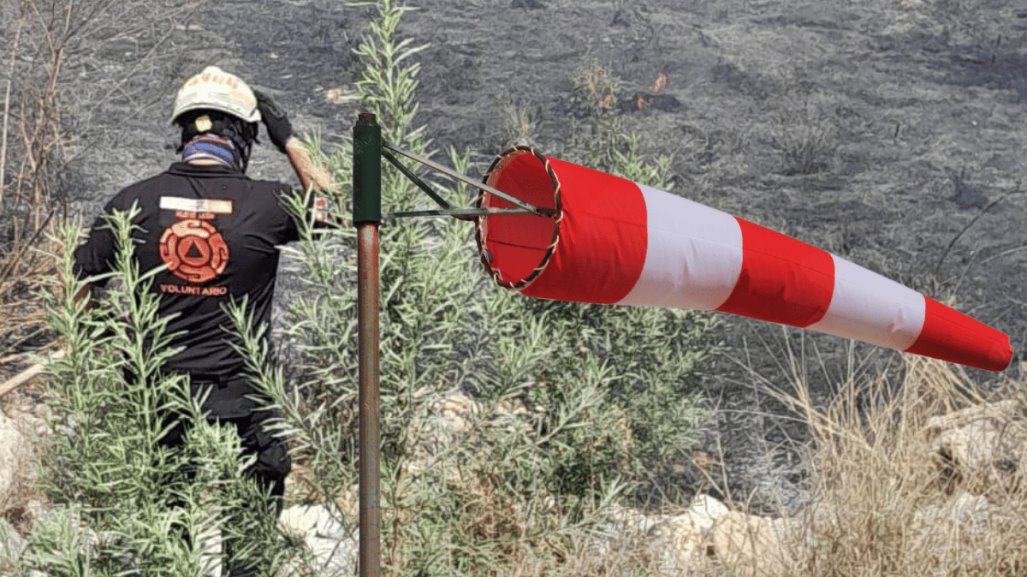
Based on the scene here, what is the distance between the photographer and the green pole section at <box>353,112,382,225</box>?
63.5 inches

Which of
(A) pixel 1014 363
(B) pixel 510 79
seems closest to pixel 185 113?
(A) pixel 1014 363

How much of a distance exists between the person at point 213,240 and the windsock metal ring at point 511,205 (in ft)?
5.05

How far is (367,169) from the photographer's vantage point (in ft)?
5.29

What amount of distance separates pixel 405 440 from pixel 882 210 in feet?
16.1

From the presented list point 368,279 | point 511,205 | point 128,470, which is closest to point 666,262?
point 511,205

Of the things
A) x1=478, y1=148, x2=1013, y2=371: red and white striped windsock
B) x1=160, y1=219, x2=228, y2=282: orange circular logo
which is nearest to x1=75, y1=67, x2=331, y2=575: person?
x1=160, y1=219, x2=228, y2=282: orange circular logo

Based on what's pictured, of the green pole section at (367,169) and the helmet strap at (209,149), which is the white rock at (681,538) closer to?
the helmet strap at (209,149)

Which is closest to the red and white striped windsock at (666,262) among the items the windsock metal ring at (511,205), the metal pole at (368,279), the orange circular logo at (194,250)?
the windsock metal ring at (511,205)

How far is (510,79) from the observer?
790cm

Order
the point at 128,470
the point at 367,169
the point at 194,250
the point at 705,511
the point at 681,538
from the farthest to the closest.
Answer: the point at 705,511, the point at 681,538, the point at 194,250, the point at 128,470, the point at 367,169

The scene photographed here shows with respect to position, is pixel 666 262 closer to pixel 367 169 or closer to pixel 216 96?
pixel 367 169

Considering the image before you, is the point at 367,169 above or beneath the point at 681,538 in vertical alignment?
above

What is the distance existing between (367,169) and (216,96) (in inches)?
72.6

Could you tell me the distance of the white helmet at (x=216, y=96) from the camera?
10.9ft
